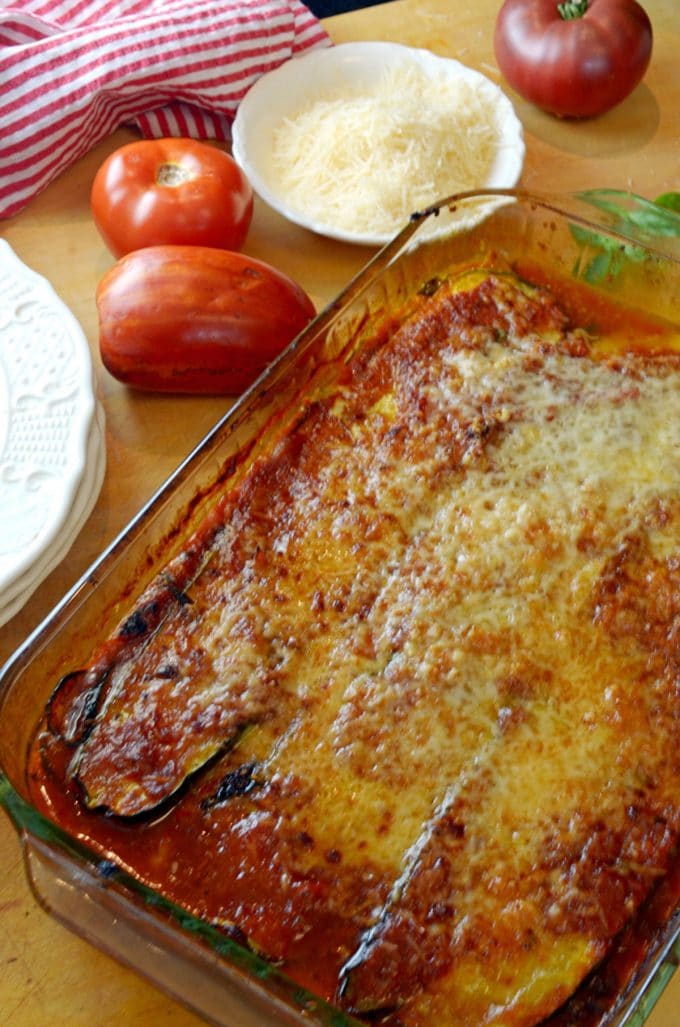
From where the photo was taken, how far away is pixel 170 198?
223 cm

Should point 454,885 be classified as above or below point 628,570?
below

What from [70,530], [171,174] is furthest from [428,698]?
[171,174]

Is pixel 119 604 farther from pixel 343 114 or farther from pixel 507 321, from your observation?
pixel 343 114

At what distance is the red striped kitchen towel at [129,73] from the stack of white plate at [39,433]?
444 millimetres

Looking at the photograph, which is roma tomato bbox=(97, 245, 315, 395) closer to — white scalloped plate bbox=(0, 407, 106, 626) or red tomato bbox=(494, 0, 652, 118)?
white scalloped plate bbox=(0, 407, 106, 626)

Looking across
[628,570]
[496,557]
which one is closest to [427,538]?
[496,557]

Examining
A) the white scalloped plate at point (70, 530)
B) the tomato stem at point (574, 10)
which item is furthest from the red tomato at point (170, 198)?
the tomato stem at point (574, 10)

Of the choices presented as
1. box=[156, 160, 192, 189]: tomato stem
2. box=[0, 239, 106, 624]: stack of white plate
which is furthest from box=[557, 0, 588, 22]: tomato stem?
box=[0, 239, 106, 624]: stack of white plate

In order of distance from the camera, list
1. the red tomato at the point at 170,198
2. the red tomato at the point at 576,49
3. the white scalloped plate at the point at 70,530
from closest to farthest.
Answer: the white scalloped plate at the point at 70,530
the red tomato at the point at 170,198
the red tomato at the point at 576,49

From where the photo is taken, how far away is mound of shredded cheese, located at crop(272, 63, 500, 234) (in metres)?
2.37

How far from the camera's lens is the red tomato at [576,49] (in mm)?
2551

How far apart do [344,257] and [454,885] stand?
1552mm

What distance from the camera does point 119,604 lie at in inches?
60.9

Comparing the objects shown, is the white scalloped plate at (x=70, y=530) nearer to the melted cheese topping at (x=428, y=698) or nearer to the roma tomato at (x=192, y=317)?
the roma tomato at (x=192, y=317)
